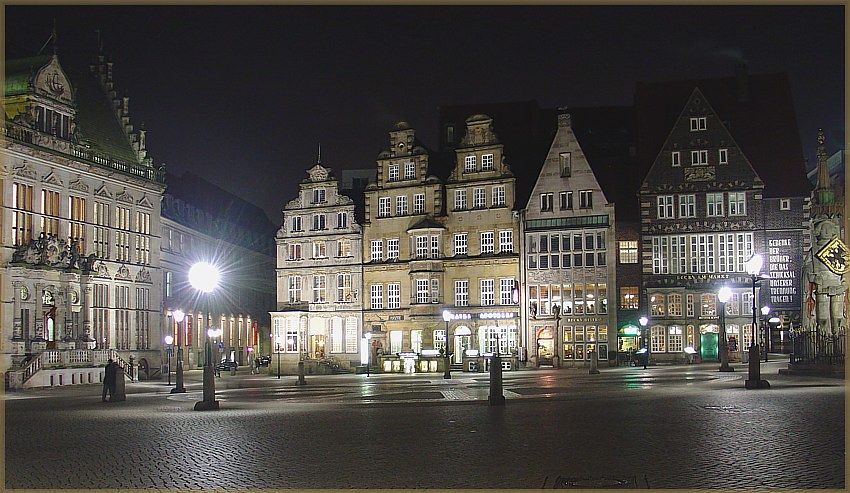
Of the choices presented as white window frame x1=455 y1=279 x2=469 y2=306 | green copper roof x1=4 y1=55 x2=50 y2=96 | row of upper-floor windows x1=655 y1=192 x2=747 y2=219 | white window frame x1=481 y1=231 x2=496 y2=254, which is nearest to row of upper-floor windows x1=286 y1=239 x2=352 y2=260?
white window frame x1=455 y1=279 x2=469 y2=306

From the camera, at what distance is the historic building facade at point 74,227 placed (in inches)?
2009

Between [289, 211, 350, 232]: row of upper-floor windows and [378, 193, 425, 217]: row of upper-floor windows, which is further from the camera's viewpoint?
[289, 211, 350, 232]: row of upper-floor windows

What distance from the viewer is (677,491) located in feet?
43.1

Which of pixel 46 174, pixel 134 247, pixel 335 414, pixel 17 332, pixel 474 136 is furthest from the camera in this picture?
pixel 474 136

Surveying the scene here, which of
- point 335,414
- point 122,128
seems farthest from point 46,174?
point 335,414

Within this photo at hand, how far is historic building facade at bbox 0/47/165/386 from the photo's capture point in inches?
2009

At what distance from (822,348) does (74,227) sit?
124ft

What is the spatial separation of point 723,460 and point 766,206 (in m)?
52.2

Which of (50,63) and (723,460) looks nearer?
(723,460)

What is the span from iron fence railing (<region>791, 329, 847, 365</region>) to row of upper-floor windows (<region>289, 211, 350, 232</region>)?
1413 inches

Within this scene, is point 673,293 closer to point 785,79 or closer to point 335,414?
point 785,79

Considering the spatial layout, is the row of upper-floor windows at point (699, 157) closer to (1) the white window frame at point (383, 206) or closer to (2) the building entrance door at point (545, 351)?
(2) the building entrance door at point (545, 351)

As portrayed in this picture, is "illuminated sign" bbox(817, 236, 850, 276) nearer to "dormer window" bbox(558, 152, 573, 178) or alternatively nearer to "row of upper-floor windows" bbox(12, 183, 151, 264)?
"dormer window" bbox(558, 152, 573, 178)

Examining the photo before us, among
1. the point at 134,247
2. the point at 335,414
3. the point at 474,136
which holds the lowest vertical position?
the point at 335,414
